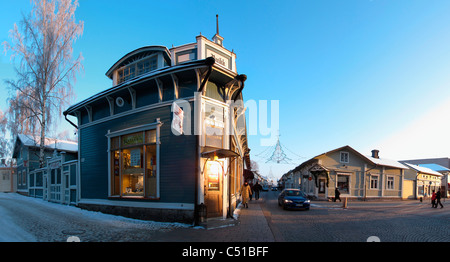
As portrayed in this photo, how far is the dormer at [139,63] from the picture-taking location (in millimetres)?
10969

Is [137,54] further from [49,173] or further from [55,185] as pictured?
[49,173]

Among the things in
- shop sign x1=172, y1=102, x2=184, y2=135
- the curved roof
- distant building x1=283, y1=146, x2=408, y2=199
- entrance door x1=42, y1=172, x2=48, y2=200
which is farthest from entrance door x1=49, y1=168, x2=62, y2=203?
distant building x1=283, y1=146, x2=408, y2=199

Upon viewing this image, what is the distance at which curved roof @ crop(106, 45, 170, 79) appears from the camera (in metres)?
10.9

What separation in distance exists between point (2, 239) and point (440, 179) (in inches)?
2105

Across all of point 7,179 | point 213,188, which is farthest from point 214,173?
point 7,179

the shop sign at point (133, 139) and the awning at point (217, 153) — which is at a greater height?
the shop sign at point (133, 139)

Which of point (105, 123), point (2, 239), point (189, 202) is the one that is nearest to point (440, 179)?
point (189, 202)

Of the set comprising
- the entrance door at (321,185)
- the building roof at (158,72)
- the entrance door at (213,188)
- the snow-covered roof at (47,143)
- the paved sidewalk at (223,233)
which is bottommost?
the paved sidewalk at (223,233)

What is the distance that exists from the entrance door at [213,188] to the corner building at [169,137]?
0.04 m

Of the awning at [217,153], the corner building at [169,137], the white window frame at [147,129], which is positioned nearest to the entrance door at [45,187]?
the corner building at [169,137]

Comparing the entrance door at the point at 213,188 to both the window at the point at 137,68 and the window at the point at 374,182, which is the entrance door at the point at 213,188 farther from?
the window at the point at 374,182

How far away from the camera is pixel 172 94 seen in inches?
365
